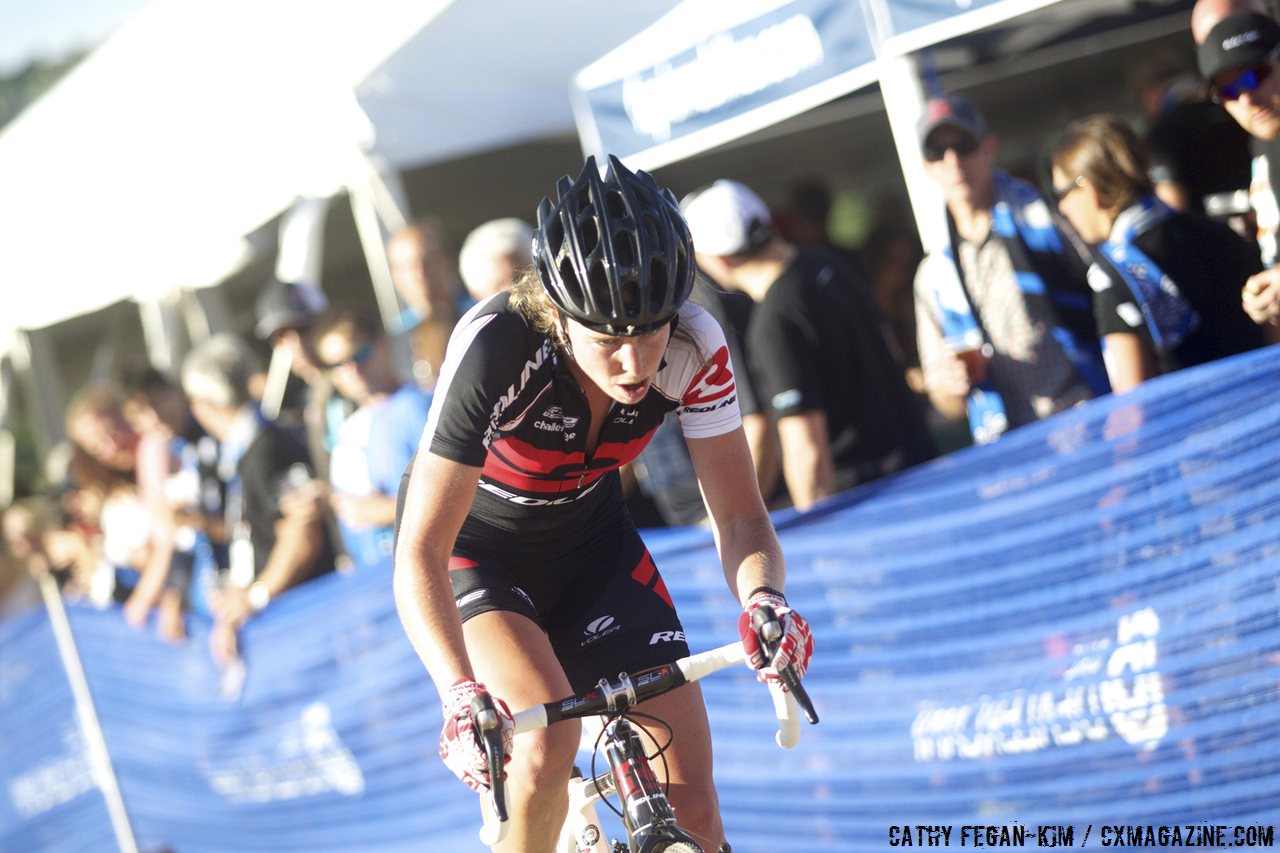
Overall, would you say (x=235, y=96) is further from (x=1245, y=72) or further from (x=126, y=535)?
(x=1245, y=72)

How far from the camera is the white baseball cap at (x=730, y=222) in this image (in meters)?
5.17

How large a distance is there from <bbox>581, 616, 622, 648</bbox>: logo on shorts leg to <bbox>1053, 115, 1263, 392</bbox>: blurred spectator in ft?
6.05

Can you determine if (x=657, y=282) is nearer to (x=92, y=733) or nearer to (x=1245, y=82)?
(x=1245, y=82)

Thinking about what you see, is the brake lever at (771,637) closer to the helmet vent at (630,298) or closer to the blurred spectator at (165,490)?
the helmet vent at (630,298)

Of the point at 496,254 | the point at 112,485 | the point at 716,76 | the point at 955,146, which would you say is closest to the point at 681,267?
the point at 955,146

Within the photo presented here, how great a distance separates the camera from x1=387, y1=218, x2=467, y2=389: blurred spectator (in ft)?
20.8

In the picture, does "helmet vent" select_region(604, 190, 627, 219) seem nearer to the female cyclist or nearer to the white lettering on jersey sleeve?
the female cyclist

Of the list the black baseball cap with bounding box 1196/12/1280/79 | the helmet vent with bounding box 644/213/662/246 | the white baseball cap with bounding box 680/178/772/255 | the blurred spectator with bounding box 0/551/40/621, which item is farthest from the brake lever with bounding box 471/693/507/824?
the blurred spectator with bounding box 0/551/40/621

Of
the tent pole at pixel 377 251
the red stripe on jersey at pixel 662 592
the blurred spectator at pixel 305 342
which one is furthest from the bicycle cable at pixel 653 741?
the tent pole at pixel 377 251

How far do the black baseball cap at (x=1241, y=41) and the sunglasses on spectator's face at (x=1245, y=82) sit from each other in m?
0.02

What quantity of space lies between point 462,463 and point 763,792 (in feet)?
8.73

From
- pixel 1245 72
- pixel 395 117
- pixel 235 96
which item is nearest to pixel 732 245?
pixel 1245 72

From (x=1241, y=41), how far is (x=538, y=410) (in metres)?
2.42

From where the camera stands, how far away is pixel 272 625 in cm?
679
